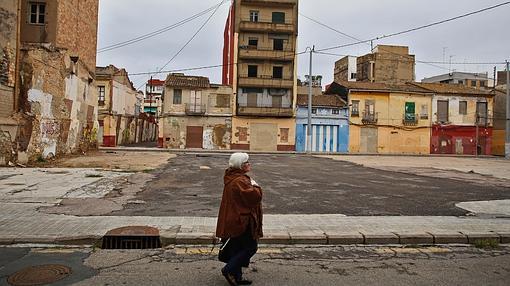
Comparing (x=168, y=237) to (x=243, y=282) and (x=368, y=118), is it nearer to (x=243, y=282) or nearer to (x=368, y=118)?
(x=243, y=282)

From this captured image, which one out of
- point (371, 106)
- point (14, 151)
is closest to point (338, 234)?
point (14, 151)

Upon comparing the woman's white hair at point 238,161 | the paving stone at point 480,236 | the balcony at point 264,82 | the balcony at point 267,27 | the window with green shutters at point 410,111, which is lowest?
the paving stone at point 480,236

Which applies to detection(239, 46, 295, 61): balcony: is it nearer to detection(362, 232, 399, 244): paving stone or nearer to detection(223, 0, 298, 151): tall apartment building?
detection(223, 0, 298, 151): tall apartment building

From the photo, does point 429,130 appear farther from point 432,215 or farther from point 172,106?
point 432,215

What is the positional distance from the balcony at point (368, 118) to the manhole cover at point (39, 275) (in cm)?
4417

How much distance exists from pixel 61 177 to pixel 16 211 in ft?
19.6

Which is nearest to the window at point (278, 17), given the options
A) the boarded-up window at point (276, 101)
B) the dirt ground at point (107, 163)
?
the boarded-up window at point (276, 101)

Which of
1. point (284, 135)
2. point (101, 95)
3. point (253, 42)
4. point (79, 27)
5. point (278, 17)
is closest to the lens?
point (79, 27)

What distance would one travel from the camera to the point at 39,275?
15.3 feet

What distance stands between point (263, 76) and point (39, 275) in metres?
42.2

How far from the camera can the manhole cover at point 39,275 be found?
446cm

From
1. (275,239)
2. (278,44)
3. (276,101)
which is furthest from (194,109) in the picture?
(275,239)

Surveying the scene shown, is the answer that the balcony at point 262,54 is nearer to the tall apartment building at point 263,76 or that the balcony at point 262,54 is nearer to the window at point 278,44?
the tall apartment building at point 263,76

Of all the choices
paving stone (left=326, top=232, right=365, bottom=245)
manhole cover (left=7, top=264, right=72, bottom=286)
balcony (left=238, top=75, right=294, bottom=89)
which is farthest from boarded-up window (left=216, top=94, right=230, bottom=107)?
manhole cover (left=7, top=264, right=72, bottom=286)
